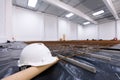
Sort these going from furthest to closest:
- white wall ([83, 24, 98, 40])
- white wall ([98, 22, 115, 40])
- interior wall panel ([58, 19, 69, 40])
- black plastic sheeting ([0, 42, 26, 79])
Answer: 1. white wall ([83, 24, 98, 40])
2. white wall ([98, 22, 115, 40])
3. interior wall panel ([58, 19, 69, 40])
4. black plastic sheeting ([0, 42, 26, 79])

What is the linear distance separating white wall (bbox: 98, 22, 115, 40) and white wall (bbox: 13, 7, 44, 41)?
6296mm

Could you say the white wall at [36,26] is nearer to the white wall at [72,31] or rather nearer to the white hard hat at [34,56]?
the white wall at [72,31]

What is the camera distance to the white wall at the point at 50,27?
779cm

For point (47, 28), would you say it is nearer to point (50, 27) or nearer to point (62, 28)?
point (50, 27)

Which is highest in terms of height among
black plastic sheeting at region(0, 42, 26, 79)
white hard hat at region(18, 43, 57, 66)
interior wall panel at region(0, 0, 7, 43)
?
interior wall panel at region(0, 0, 7, 43)

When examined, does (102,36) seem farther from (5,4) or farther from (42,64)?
(42,64)

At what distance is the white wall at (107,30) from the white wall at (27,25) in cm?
630

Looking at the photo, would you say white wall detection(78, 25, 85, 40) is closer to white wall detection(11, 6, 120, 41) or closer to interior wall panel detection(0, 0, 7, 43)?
white wall detection(11, 6, 120, 41)

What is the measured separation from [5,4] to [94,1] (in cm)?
429

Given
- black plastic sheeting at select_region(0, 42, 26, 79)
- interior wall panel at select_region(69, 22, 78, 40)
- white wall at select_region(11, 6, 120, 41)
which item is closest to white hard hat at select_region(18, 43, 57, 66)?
black plastic sheeting at select_region(0, 42, 26, 79)

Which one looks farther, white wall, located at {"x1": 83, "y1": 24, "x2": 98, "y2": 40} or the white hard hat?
white wall, located at {"x1": 83, "y1": 24, "x2": 98, "y2": 40}

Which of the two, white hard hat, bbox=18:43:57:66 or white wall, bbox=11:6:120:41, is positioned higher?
white wall, bbox=11:6:120:41

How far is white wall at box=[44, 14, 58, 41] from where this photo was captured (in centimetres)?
779

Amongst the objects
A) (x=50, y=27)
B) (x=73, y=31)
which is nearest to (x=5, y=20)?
(x=50, y=27)
